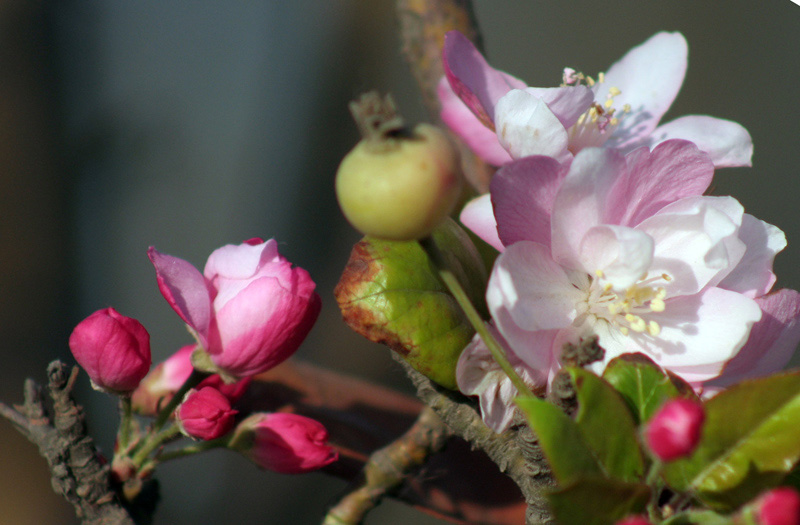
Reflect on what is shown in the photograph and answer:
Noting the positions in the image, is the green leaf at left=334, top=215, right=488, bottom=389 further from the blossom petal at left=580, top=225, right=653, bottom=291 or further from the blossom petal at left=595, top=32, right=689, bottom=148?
the blossom petal at left=595, top=32, right=689, bottom=148

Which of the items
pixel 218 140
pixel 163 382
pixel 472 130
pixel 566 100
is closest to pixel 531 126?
pixel 566 100

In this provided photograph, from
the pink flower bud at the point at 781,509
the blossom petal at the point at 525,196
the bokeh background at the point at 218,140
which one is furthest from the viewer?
the bokeh background at the point at 218,140

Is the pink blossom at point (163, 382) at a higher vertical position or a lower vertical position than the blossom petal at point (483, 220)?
lower

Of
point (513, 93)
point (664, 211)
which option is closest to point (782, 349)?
point (664, 211)

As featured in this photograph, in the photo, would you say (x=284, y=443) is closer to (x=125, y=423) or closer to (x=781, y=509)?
(x=125, y=423)

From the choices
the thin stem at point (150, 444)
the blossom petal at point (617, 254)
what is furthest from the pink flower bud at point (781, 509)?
the thin stem at point (150, 444)

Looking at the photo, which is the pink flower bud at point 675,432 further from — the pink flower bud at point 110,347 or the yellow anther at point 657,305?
the pink flower bud at point 110,347
